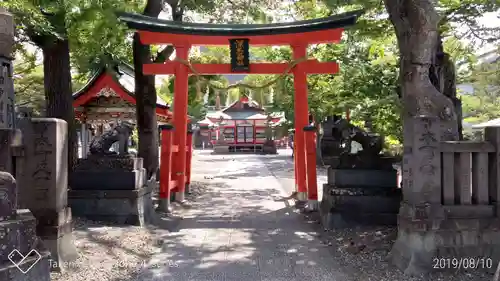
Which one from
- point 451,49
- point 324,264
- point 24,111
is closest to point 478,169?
point 324,264

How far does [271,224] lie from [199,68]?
418 centimetres

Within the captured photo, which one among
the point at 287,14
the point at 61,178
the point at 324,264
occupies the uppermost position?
the point at 287,14

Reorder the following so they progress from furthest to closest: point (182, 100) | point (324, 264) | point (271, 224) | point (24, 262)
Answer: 1. point (182, 100)
2. point (271, 224)
3. point (324, 264)
4. point (24, 262)

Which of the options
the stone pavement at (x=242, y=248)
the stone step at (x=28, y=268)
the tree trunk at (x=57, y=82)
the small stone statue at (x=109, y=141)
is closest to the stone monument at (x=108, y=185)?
the small stone statue at (x=109, y=141)

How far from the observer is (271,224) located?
843cm

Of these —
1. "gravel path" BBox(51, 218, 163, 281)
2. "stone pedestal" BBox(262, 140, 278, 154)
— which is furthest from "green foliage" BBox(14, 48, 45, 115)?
"stone pedestal" BBox(262, 140, 278, 154)

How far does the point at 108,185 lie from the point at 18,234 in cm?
412

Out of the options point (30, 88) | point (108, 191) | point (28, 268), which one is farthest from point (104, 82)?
point (28, 268)

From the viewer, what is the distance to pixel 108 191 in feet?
25.9

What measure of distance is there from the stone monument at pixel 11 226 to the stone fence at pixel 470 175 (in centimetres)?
435

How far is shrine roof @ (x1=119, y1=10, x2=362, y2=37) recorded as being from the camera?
9.46 metres

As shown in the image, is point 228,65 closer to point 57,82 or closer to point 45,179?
point 57,82

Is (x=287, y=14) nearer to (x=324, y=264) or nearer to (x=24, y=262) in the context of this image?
(x=324, y=264)
